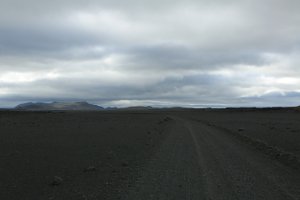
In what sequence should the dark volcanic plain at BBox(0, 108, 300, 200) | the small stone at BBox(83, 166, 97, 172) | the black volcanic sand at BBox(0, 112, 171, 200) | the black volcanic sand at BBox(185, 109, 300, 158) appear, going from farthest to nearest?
the black volcanic sand at BBox(185, 109, 300, 158), the small stone at BBox(83, 166, 97, 172), the black volcanic sand at BBox(0, 112, 171, 200), the dark volcanic plain at BBox(0, 108, 300, 200)

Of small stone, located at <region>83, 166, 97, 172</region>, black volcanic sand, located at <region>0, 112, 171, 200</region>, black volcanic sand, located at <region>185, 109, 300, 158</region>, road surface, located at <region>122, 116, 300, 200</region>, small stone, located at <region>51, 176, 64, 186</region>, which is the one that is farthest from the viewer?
black volcanic sand, located at <region>185, 109, 300, 158</region>

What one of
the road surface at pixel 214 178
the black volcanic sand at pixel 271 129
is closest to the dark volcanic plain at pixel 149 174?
the road surface at pixel 214 178

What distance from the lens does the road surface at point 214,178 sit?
1014cm

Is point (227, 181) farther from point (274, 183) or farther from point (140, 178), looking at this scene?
point (140, 178)

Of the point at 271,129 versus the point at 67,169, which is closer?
the point at 67,169

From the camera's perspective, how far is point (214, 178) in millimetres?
12266

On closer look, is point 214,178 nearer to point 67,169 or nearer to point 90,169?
point 90,169

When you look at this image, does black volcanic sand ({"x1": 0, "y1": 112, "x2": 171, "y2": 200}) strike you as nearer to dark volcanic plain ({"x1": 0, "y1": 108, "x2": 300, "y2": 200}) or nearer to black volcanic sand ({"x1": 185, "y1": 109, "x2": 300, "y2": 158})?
dark volcanic plain ({"x1": 0, "y1": 108, "x2": 300, "y2": 200})

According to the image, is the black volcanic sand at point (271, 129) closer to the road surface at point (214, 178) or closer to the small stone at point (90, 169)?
the road surface at point (214, 178)

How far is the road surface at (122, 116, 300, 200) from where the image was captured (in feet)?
33.3

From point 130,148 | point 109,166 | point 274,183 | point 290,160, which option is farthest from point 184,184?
point 130,148

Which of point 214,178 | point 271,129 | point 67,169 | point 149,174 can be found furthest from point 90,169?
point 271,129

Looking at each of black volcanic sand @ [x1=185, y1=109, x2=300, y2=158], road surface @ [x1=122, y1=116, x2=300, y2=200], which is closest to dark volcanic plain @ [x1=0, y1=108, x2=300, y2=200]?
road surface @ [x1=122, y1=116, x2=300, y2=200]

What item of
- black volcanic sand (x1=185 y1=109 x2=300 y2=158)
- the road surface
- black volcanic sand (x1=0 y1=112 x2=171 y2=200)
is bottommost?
black volcanic sand (x1=0 y1=112 x2=171 y2=200)
